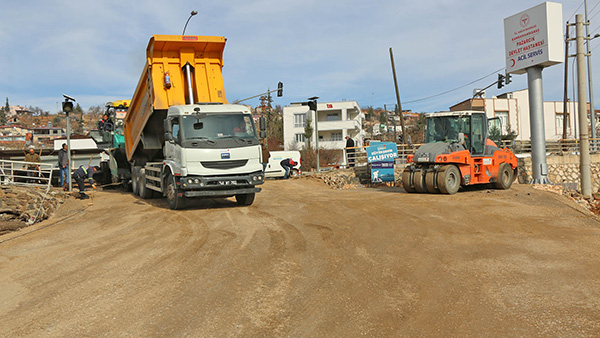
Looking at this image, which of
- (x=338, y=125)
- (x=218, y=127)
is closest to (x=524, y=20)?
(x=218, y=127)

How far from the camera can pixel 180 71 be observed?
1301 cm

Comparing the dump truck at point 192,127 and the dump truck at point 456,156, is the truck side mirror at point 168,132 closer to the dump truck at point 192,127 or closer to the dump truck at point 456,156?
the dump truck at point 192,127

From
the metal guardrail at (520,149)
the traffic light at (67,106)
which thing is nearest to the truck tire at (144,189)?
the traffic light at (67,106)

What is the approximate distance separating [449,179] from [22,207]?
12.9 m

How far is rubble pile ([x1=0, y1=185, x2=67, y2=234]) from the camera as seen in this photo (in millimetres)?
11023

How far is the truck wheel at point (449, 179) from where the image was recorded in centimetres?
1606

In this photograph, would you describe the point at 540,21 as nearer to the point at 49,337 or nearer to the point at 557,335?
the point at 557,335

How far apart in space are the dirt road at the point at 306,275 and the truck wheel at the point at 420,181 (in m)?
5.29

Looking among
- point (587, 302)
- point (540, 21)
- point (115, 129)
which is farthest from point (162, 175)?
point (540, 21)

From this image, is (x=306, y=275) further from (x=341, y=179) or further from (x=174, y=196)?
(x=341, y=179)

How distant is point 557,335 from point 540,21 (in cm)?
1932

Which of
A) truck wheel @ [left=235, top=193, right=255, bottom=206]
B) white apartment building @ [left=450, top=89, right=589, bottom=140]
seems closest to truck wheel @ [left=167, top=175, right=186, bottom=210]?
truck wheel @ [left=235, top=193, right=255, bottom=206]

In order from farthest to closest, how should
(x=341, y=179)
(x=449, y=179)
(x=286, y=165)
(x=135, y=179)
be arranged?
(x=286, y=165) < (x=341, y=179) < (x=135, y=179) < (x=449, y=179)

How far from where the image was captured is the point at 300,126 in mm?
72375
